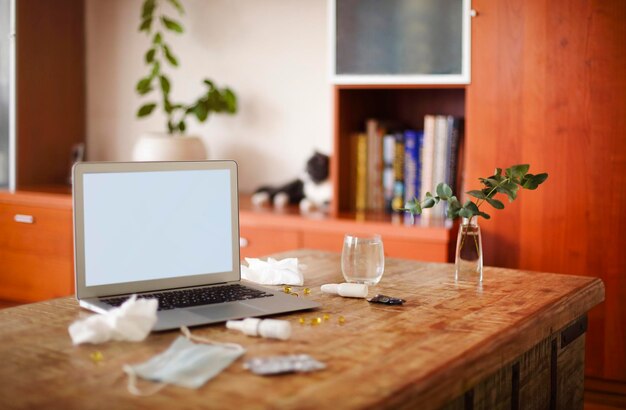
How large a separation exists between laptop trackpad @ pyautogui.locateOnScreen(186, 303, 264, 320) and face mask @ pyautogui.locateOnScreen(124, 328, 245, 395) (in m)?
0.18

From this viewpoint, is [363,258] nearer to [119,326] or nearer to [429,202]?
[429,202]

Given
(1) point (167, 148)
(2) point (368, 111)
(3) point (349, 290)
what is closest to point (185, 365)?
(3) point (349, 290)

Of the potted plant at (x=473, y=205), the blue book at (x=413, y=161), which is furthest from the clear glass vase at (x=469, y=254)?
the blue book at (x=413, y=161)

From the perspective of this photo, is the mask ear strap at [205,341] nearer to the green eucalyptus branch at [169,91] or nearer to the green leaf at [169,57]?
the green eucalyptus branch at [169,91]

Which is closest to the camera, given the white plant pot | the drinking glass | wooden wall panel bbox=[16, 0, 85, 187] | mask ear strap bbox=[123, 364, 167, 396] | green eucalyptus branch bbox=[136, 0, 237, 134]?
mask ear strap bbox=[123, 364, 167, 396]

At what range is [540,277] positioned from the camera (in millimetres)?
2119

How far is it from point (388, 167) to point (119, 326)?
217 cm

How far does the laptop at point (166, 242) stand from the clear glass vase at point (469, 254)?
466 mm

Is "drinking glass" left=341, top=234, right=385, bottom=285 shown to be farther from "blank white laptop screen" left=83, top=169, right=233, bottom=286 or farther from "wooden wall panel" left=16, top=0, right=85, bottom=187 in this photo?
"wooden wall panel" left=16, top=0, right=85, bottom=187

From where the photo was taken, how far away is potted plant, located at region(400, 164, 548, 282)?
78.0 inches

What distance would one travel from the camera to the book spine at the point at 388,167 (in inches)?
138

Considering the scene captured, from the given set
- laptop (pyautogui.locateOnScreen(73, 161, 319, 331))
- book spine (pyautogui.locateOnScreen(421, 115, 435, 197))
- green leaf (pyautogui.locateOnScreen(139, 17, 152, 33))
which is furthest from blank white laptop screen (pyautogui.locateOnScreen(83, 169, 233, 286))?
green leaf (pyautogui.locateOnScreen(139, 17, 152, 33))

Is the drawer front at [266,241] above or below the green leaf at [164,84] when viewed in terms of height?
below

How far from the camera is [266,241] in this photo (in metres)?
3.48
